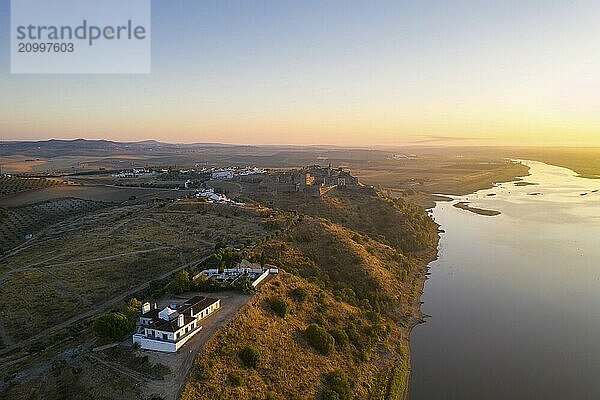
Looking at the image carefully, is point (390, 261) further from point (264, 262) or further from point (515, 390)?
point (515, 390)

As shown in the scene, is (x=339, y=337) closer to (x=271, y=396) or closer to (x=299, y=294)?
(x=299, y=294)

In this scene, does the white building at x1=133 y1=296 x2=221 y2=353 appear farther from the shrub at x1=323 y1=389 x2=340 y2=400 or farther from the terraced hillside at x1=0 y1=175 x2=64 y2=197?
the terraced hillside at x1=0 y1=175 x2=64 y2=197

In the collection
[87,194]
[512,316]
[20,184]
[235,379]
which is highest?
[20,184]

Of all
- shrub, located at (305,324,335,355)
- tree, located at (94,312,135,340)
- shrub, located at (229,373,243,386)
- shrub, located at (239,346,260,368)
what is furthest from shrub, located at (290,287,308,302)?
tree, located at (94,312,135,340)

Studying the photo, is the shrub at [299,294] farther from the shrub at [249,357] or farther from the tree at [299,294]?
the shrub at [249,357]

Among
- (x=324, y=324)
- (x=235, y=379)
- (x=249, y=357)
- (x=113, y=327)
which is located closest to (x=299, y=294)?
(x=324, y=324)

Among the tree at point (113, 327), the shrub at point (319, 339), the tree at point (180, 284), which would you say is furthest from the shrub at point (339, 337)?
the tree at point (113, 327)
